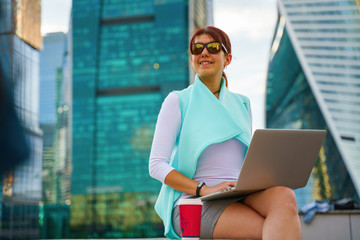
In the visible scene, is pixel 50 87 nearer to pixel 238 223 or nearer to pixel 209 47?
pixel 209 47

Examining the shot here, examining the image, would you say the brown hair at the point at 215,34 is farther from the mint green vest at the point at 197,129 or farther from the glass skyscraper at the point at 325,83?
the glass skyscraper at the point at 325,83

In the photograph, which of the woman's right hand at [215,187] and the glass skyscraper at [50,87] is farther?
the glass skyscraper at [50,87]

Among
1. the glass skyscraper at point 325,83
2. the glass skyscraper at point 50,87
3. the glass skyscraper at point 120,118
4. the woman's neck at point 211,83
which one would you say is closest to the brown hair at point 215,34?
the woman's neck at point 211,83

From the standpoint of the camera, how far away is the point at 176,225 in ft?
4.39

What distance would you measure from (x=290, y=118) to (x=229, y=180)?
137 ft

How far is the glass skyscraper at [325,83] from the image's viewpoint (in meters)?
34.1

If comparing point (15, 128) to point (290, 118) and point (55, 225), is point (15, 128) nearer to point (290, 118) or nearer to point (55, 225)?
point (290, 118)

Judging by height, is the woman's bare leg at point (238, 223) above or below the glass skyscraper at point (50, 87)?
below

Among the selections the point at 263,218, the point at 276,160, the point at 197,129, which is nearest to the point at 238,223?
the point at 263,218

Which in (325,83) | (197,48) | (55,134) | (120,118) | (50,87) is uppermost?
(50,87)

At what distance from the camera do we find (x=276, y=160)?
117 cm

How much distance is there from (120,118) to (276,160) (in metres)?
45.4

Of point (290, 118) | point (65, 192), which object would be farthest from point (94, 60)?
point (290, 118)

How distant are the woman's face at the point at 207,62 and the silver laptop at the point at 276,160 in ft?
1.54
